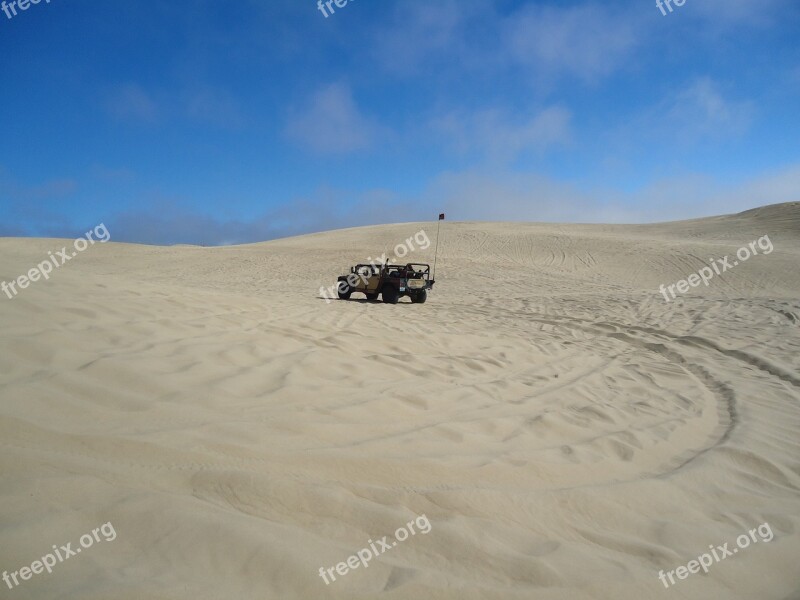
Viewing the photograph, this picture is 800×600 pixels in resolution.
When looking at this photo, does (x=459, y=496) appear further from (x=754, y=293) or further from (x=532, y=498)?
(x=754, y=293)

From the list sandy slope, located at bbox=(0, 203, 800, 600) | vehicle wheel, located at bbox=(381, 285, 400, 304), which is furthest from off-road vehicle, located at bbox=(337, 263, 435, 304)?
sandy slope, located at bbox=(0, 203, 800, 600)

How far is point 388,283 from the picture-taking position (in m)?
14.3

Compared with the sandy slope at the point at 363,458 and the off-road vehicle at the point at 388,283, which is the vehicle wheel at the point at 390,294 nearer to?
the off-road vehicle at the point at 388,283

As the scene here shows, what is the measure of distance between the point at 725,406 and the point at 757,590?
Answer: 3426mm

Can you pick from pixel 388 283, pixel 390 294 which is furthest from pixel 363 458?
pixel 388 283

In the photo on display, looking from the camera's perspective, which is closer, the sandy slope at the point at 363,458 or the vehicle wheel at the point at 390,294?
the sandy slope at the point at 363,458

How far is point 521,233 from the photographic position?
37094mm

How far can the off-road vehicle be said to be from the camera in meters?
14.1

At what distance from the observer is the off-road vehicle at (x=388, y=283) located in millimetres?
14109

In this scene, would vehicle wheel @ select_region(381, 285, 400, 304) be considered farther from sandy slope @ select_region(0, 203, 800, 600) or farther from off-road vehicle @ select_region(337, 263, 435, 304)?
sandy slope @ select_region(0, 203, 800, 600)

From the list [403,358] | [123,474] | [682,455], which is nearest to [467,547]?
[123,474]

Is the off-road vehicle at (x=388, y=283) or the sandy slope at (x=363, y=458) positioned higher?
the off-road vehicle at (x=388, y=283)

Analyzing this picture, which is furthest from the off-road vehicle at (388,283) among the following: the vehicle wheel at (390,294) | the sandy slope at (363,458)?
the sandy slope at (363,458)

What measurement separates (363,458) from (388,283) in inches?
454
